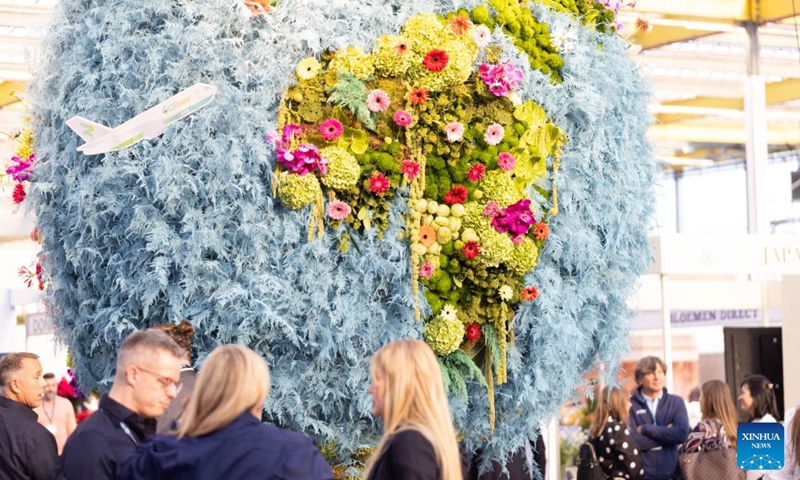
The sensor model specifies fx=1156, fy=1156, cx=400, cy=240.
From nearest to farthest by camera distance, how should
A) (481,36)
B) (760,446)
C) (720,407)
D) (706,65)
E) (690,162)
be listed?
(481,36), (760,446), (720,407), (706,65), (690,162)

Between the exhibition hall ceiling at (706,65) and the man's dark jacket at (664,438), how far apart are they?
295 cm

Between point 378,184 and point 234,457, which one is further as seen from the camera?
point 378,184

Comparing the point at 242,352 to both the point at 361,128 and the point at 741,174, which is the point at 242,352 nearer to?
the point at 361,128

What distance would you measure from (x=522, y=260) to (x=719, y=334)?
11790 millimetres

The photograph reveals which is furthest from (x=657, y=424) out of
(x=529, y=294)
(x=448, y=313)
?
(x=448, y=313)

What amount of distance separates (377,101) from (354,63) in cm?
12

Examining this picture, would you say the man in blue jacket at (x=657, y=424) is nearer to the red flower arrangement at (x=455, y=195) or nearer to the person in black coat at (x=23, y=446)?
the person in black coat at (x=23, y=446)

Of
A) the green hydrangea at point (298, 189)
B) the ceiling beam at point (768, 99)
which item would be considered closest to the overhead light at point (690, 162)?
the ceiling beam at point (768, 99)

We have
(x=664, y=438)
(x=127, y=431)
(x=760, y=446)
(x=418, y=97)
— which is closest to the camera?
(x=127, y=431)

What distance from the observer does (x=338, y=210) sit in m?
2.96

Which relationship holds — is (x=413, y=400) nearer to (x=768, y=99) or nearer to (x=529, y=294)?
(x=529, y=294)

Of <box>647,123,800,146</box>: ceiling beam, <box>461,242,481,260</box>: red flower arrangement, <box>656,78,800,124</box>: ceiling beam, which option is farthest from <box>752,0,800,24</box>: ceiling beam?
<box>461,242,481,260</box>: red flower arrangement

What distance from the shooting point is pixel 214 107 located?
294cm

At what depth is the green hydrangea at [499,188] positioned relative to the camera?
306cm
